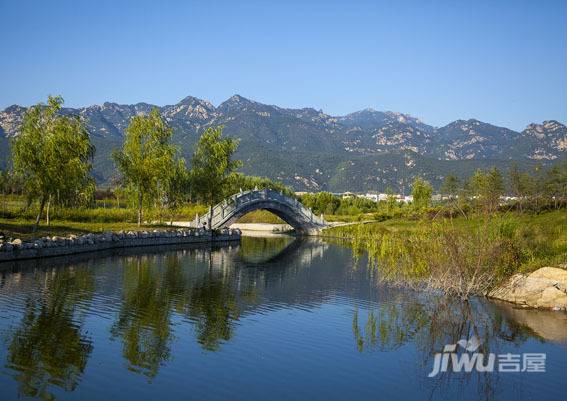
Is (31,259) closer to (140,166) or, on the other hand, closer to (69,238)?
(69,238)

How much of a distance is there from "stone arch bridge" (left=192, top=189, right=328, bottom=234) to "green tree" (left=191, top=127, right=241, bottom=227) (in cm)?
134

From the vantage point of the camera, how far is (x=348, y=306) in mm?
25875

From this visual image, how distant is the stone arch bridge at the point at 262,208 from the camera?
65.7m

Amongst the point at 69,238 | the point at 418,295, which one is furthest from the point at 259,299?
the point at 69,238

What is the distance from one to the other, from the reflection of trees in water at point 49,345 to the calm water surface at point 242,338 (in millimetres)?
53

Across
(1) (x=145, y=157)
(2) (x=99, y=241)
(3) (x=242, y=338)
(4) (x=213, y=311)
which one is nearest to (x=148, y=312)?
(4) (x=213, y=311)

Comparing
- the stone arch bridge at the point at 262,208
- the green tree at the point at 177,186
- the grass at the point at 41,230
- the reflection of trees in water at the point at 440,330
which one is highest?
the green tree at the point at 177,186

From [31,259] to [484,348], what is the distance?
25.8 m

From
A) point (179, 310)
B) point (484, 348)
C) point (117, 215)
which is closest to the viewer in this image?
point (484, 348)

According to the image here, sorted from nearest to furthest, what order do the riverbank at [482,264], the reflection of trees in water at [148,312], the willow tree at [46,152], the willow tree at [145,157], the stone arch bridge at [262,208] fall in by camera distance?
the reflection of trees in water at [148,312], the riverbank at [482,264], the willow tree at [46,152], the willow tree at [145,157], the stone arch bridge at [262,208]

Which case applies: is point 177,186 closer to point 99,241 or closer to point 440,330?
point 99,241

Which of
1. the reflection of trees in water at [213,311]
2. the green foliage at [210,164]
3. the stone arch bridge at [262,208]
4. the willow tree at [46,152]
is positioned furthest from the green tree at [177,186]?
the reflection of trees in water at [213,311]

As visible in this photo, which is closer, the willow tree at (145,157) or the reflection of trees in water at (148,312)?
the reflection of trees in water at (148,312)

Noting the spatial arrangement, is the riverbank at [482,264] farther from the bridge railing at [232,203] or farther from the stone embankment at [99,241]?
the bridge railing at [232,203]
